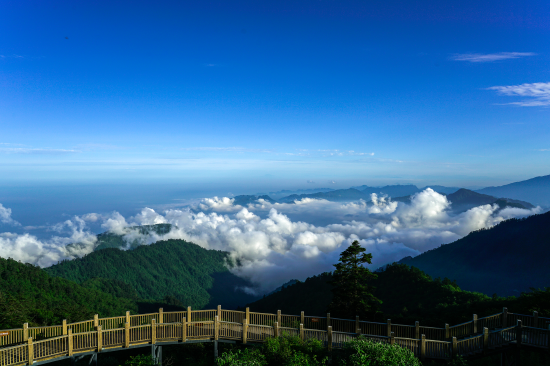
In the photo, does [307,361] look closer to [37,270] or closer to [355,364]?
[355,364]

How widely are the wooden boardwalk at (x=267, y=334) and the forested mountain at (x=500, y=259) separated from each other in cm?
13668

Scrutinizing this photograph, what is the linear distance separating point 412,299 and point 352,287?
4145 cm

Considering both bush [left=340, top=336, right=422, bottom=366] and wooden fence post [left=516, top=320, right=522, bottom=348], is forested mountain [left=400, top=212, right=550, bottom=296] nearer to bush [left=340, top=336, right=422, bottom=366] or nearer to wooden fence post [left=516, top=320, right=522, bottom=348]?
wooden fence post [left=516, top=320, right=522, bottom=348]

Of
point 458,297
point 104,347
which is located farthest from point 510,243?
point 104,347

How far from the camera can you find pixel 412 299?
188 feet

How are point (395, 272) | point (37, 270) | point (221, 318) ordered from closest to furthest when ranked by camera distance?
point (221, 318) < point (395, 272) < point (37, 270)

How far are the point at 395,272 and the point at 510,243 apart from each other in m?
120

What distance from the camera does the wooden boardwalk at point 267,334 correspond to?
13.9 m

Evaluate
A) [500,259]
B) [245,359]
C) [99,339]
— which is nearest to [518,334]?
[245,359]

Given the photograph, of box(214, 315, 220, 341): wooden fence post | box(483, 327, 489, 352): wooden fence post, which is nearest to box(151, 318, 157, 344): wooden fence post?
box(214, 315, 220, 341): wooden fence post

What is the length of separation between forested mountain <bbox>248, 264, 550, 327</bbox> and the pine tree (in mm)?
848

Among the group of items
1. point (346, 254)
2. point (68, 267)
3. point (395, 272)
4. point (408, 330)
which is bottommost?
point (68, 267)

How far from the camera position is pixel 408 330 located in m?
15.5

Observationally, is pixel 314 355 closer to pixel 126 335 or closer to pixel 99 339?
pixel 126 335
